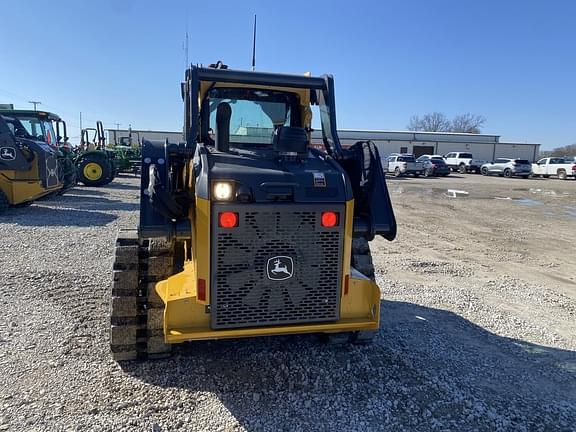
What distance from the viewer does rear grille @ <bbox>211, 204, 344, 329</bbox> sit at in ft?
10.3

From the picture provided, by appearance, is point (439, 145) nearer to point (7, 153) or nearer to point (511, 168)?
point (511, 168)

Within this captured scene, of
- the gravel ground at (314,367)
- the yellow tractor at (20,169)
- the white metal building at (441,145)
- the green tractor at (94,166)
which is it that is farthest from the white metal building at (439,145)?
the gravel ground at (314,367)

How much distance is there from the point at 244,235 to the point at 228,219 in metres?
0.17

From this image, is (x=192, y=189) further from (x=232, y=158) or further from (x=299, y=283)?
(x=299, y=283)

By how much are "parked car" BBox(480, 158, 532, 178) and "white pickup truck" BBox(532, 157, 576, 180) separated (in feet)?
5.53

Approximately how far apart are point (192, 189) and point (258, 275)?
2.96 feet

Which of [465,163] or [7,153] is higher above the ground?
[7,153]

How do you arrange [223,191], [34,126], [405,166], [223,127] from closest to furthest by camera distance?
[223,191] < [223,127] < [34,126] < [405,166]

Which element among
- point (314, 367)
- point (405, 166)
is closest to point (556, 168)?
point (405, 166)

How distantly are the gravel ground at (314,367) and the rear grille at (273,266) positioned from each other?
60 centimetres

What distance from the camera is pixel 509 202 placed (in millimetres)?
17891

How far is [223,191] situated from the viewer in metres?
3.06

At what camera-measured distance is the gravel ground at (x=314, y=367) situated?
121 inches

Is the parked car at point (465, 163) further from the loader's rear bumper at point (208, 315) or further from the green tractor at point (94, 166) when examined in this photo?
the loader's rear bumper at point (208, 315)
